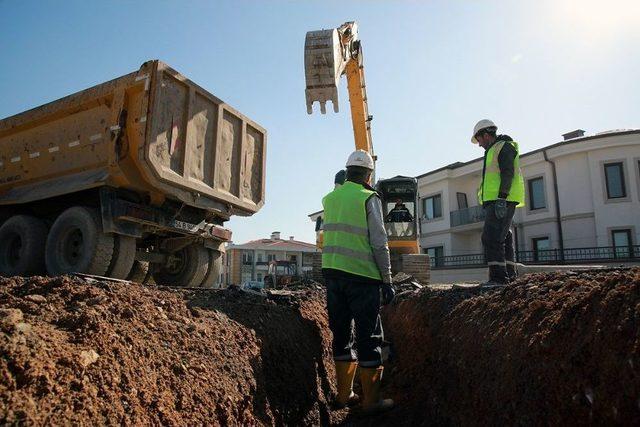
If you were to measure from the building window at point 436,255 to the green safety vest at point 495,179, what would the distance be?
20958 mm

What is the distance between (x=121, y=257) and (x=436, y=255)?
2437 centimetres

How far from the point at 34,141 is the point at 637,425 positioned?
7.26 m

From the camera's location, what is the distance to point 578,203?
2083 cm

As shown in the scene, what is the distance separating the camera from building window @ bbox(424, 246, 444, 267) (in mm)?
26170

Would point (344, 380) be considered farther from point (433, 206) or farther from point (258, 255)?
point (258, 255)

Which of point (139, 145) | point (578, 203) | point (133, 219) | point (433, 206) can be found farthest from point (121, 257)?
point (433, 206)

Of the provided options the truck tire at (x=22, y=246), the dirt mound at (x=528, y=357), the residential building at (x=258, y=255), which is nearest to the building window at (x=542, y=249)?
the dirt mound at (x=528, y=357)

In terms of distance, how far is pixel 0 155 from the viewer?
266 inches

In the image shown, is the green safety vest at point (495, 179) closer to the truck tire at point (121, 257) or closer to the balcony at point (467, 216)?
the truck tire at point (121, 257)

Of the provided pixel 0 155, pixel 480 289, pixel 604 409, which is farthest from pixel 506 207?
pixel 0 155

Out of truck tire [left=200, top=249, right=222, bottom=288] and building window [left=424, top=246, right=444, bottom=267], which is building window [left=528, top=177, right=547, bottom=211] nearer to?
building window [left=424, top=246, right=444, bottom=267]

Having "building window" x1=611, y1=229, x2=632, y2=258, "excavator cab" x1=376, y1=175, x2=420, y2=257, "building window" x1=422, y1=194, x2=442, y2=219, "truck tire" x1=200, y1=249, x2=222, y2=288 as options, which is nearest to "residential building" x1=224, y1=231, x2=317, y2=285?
"building window" x1=422, y1=194, x2=442, y2=219

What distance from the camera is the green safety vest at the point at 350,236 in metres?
3.89

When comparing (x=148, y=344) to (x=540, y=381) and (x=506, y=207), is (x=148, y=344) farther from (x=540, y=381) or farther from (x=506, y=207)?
(x=506, y=207)
